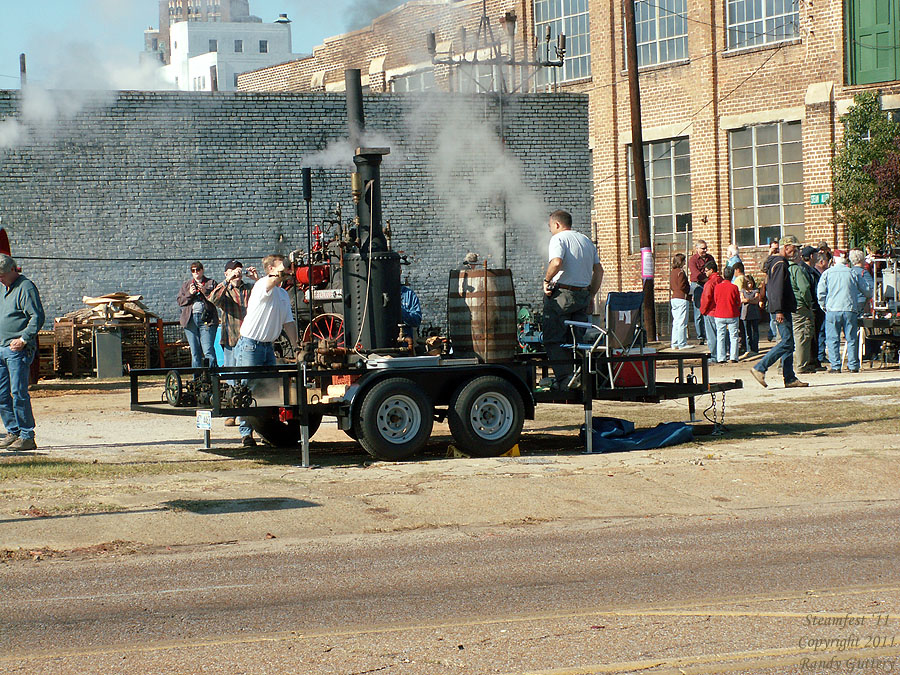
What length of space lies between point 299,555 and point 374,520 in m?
1.17

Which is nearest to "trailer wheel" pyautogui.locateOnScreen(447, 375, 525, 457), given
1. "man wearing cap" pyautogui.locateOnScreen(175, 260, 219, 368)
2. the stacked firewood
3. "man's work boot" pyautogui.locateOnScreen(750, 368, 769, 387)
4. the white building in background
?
"man's work boot" pyautogui.locateOnScreen(750, 368, 769, 387)

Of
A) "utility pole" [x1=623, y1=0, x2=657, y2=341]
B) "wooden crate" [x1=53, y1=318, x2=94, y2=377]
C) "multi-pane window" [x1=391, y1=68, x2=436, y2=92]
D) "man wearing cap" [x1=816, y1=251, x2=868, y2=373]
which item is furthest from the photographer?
"multi-pane window" [x1=391, y1=68, x2=436, y2=92]

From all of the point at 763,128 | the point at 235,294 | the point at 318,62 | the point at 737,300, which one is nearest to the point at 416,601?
the point at 235,294

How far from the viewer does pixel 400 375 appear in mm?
11312

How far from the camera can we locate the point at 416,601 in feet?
21.6

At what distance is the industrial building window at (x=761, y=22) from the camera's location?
101ft

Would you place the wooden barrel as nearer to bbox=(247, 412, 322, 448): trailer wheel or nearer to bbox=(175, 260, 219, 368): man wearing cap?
bbox=(247, 412, 322, 448): trailer wheel

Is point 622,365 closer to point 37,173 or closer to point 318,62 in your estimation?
point 37,173

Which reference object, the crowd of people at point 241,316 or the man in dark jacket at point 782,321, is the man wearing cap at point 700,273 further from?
the crowd of people at point 241,316

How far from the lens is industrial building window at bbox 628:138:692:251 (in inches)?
1332

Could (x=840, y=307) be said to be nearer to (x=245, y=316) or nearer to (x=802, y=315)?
(x=802, y=315)

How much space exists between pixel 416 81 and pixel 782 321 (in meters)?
16.9

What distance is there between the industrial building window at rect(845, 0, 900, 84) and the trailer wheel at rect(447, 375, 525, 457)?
2048 centimetres

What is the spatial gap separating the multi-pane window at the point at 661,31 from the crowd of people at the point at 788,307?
11.4m
